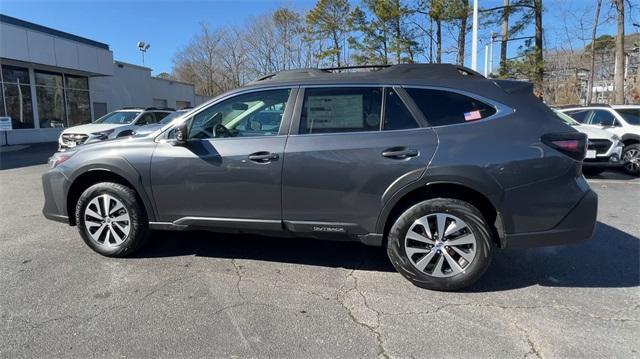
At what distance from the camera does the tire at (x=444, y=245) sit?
3426 millimetres

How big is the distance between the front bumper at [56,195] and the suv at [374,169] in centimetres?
24

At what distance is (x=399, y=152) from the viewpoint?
3457 millimetres

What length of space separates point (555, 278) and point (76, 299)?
13.6ft

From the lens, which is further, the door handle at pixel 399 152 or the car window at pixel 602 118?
the car window at pixel 602 118

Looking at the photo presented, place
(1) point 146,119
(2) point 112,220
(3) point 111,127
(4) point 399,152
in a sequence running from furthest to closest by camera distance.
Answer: (1) point 146,119
(3) point 111,127
(2) point 112,220
(4) point 399,152

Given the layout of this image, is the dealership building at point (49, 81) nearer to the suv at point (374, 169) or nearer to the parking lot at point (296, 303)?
the parking lot at point (296, 303)

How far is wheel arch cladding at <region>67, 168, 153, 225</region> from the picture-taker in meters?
4.11

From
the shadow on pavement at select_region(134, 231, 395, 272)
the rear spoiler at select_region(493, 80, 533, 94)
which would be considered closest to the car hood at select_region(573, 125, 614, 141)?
the rear spoiler at select_region(493, 80, 533, 94)

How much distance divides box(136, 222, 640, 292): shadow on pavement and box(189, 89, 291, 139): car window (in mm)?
1314

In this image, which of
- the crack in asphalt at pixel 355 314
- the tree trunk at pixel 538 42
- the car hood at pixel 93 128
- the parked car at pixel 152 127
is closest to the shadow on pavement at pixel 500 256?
the crack in asphalt at pixel 355 314

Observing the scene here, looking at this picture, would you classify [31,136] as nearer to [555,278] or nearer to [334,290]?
[334,290]

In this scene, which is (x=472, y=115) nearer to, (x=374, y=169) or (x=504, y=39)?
(x=374, y=169)

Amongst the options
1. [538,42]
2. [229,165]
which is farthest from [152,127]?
[538,42]

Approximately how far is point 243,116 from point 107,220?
1745 mm
